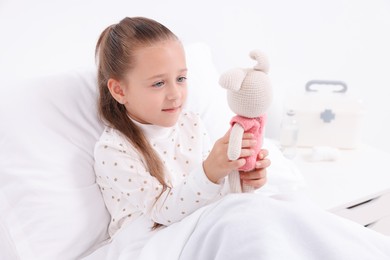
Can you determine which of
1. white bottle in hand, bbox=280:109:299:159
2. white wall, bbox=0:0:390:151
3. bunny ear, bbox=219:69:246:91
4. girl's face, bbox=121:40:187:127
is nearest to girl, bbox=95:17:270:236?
girl's face, bbox=121:40:187:127

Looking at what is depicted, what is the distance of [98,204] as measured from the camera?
0.97m

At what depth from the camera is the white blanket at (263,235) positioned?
73cm

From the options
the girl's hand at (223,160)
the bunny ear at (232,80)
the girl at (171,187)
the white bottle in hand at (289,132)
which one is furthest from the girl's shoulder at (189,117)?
the white bottle in hand at (289,132)

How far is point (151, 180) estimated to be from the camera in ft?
2.96

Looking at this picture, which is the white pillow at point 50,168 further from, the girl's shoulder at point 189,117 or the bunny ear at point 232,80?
the bunny ear at point 232,80

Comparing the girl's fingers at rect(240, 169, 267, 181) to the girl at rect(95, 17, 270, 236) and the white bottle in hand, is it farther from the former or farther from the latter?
the white bottle in hand

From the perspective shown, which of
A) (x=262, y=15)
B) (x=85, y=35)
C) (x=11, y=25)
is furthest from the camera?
(x=262, y=15)

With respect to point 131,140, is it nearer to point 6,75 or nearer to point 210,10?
point 6,75

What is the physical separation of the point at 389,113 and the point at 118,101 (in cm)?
143

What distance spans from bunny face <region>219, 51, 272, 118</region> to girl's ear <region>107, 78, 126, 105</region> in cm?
28

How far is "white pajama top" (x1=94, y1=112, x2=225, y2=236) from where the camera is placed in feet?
2.82

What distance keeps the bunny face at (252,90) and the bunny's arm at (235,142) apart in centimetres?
3

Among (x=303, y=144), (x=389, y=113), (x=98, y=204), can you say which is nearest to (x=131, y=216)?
(x=98, y=204)

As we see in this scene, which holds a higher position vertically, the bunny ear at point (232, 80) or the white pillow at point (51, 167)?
the bunny ear at point (232, 80)
